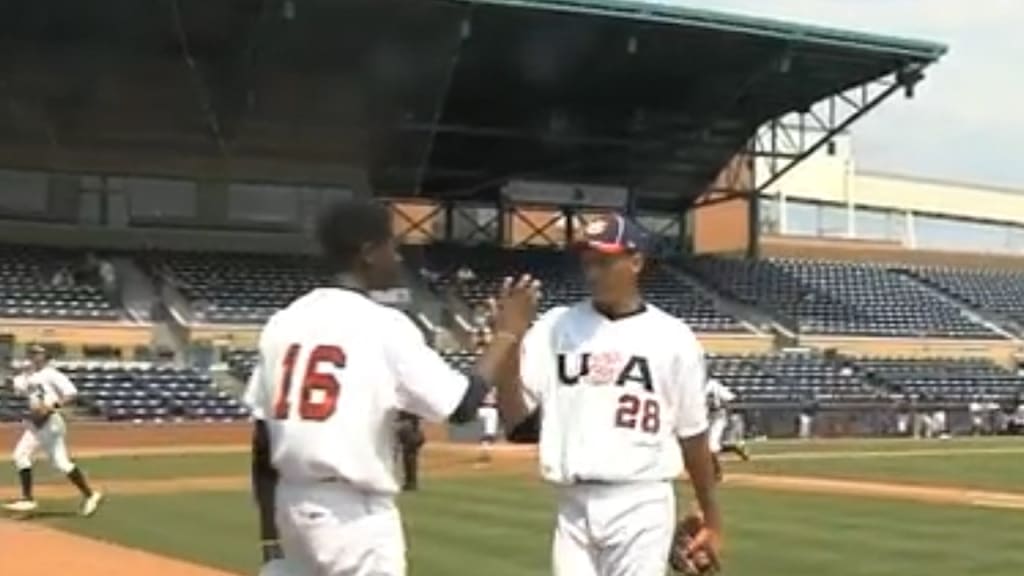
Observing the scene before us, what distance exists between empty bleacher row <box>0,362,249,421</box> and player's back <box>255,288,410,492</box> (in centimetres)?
3469

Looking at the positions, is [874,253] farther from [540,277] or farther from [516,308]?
[516,308]

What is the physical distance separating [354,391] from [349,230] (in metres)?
0.50

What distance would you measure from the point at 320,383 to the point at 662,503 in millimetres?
1316

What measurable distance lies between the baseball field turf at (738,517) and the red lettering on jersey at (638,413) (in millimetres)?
Answer: 8459

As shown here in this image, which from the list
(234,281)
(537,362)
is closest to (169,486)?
(537,362)

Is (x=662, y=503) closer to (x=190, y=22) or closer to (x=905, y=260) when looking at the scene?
(x=190, y=22)

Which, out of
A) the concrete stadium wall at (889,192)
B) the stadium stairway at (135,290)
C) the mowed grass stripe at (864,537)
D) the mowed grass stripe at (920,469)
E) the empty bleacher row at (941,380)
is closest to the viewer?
the mowed grass stripe at (864,537)

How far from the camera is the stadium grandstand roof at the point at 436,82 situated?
45.3 metres

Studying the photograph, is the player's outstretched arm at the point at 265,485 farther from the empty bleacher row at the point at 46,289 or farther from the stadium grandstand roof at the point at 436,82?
the empty bleacher row at the point at 46,289

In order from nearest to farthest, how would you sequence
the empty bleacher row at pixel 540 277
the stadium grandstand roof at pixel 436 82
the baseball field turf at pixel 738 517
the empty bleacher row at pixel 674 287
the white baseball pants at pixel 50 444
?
the baseball field turf at pixel 738 517
the white baseball pants at pixel 50 444
the stadium grandstand roof at pixel 436 82
the empty bleacher row at pixel 674 287
the empty bleacher row at pixel 540 277

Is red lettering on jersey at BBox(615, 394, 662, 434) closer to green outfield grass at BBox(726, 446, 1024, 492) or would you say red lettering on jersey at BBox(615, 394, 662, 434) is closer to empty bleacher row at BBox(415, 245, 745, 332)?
green outfield grass at BBox(726, 446, 1024, 492)

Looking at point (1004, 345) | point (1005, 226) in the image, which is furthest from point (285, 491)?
point (1005, 226)

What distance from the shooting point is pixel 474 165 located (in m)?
56.2

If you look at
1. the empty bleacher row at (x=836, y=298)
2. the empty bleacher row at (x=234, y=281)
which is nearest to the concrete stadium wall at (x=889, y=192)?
the empty bleacher row at (x=836, y=298)
